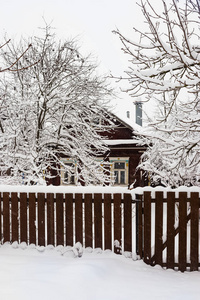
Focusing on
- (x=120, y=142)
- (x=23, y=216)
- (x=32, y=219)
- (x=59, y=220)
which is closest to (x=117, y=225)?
(x=59, y=220)

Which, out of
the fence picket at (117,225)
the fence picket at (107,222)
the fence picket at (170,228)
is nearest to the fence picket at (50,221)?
the fence picket at (107,222)

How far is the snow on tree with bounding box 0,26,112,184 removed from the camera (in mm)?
9555

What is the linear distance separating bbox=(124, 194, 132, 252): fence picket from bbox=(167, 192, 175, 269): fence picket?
25.3 inches

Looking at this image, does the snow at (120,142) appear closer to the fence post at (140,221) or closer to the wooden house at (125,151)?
the wooden house at (125,151)

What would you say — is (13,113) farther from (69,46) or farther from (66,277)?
(66,277)

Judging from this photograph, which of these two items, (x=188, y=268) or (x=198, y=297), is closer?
(x=198, y=297)

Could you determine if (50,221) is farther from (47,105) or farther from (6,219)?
(47,105)

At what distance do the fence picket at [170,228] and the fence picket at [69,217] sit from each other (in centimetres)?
170

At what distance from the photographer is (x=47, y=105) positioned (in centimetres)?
994

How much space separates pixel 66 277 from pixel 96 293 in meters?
0.53

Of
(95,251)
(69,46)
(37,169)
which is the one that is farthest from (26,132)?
(95,251)

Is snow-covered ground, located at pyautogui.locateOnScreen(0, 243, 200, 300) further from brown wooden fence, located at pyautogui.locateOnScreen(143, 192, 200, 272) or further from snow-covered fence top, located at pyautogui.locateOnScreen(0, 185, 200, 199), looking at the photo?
snow-covered fence top, located at pyautogui.locateOnScreen(0, 185, 200, 199)

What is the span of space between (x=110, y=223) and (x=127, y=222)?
0.99ft

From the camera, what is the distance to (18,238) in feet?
16.6
